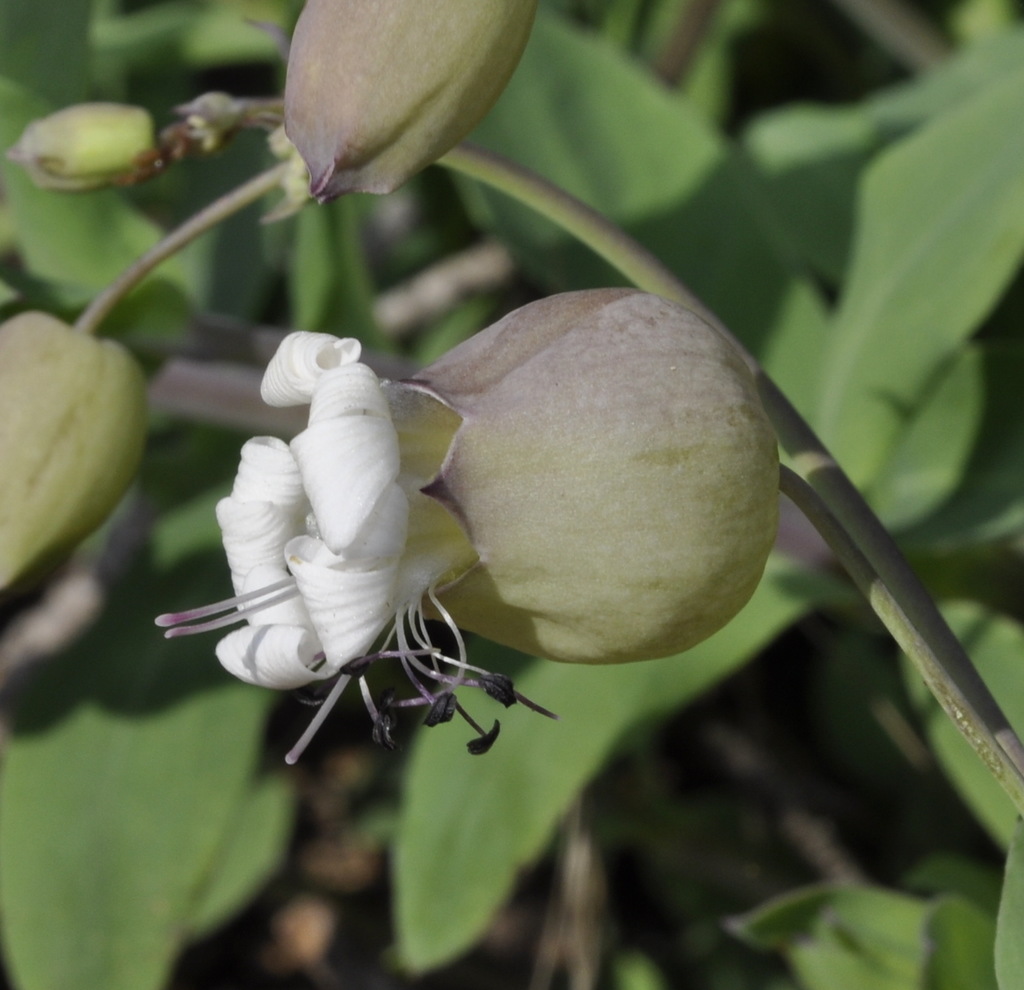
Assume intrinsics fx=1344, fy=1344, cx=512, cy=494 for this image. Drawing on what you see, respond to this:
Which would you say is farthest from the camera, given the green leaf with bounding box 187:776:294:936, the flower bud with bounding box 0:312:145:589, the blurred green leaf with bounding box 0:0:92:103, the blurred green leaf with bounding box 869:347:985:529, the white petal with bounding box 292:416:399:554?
the green leaf with bounding box 187:776:294:936

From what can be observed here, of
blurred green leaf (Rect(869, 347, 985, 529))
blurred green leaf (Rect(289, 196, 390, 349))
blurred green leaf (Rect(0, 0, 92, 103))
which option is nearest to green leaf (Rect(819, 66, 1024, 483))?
blurred green leaf (Rect(869, 347, 985, 529))

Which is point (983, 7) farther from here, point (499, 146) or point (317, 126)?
point (317, 126)

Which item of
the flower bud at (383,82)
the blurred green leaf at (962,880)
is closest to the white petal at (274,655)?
the flower bud at (383,82)

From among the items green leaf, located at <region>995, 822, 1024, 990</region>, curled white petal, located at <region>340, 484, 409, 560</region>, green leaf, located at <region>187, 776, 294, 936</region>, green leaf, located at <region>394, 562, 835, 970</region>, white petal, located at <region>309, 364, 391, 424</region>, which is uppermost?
white petal, located at <region>309, 364, 391, 424</region>

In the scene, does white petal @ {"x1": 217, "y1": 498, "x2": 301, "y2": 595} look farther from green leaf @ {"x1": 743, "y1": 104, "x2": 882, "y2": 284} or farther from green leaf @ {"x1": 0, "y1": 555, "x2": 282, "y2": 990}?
green leaf @ {"x1": 743, "y1": 104, "x2": 882, "y2": 284}

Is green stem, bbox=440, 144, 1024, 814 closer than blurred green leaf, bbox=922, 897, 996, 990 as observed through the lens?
Yes

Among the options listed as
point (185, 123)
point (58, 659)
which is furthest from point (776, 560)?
point (58, 659)
